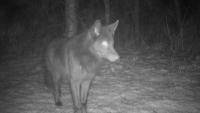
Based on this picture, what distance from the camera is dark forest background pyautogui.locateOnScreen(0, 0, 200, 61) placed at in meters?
10.8

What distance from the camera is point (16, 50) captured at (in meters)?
10.8

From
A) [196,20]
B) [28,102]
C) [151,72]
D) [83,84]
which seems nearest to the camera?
[83,84]

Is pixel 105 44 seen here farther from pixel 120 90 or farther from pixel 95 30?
pixel 120 90

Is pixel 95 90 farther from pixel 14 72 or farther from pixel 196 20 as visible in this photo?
pixel 196 20

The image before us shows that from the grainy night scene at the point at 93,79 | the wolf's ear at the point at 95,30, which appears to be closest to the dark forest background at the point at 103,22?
the grainy night scene at the point at 93,79

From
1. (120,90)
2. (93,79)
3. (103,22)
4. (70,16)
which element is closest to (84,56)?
(93,79)

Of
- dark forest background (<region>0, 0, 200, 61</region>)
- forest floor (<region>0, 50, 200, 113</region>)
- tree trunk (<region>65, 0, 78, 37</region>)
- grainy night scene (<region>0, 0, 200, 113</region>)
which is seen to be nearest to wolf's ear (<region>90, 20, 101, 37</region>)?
grainy night scene (<region>0, 0, 200, 113</region>)

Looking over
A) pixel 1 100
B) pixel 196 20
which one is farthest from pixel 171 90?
pixel 196 20

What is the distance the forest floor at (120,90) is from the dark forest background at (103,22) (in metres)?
3.12

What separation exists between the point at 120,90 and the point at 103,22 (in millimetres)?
13121

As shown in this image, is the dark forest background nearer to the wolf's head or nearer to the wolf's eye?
the wolf's head

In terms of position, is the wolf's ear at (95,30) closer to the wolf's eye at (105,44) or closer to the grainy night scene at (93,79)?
the grainy night scene at (93,79)

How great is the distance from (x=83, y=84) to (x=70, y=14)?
4853mm

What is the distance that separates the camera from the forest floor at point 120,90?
4.06 m
